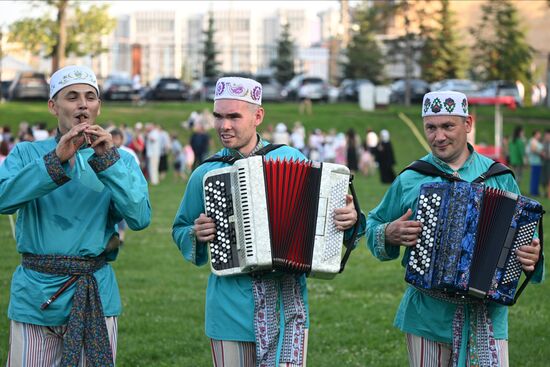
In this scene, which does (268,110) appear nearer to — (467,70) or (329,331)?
(467,70)

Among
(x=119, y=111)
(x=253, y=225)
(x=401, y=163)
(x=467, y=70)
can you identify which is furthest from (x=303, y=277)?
(x=467, y=70)

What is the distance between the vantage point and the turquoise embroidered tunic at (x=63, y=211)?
648 cm

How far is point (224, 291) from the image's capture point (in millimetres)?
6762

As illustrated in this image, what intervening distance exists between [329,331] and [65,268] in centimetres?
597

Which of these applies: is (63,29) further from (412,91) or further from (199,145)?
(199,145)

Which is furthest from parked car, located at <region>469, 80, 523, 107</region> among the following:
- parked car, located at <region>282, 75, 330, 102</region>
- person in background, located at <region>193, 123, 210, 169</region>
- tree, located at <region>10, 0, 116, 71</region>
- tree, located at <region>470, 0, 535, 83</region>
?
person in background, located at <region>193, 123, 210, 169</region>

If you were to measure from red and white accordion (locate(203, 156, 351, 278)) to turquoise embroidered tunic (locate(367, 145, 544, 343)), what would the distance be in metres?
0.66

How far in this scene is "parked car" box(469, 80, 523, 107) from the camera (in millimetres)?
56500

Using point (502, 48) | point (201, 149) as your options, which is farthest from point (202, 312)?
point (502, 48)

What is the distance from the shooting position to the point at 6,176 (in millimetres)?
6605

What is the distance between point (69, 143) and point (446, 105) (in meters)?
2.47

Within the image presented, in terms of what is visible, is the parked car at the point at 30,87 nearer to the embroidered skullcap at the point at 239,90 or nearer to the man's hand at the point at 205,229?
the embroidered skullcap at the point at 239,90

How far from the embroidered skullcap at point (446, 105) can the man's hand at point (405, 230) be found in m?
0.77

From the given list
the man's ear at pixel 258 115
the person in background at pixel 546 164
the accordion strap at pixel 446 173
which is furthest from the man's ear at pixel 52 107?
the person in background at pixel 546 164
